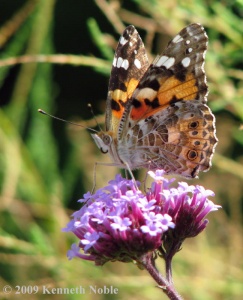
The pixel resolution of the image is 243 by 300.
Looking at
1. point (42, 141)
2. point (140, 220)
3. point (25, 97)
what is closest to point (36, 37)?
point (25, 97)

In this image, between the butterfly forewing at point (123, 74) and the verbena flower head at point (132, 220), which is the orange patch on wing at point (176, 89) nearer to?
the butterfly forewing at point (123, 74)

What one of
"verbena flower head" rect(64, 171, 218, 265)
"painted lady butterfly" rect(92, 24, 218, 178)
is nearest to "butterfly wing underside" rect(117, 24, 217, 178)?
"painted lady butterfly" rect(92, 24, 218, 178)

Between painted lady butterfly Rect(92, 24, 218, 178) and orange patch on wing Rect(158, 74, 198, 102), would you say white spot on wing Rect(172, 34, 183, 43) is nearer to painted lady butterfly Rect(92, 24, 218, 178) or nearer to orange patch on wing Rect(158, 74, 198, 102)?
painted lady butterfly Rect(92, 24, 218, 178)

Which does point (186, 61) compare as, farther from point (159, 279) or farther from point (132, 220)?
point (159, 279)

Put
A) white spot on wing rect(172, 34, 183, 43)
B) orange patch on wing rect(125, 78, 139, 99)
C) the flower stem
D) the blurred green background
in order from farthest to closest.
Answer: the blurred green background, orange patch on wing rect(125, 78, 139, 99), white spot on wing rect(172, 34, 183, 43), the flower stem

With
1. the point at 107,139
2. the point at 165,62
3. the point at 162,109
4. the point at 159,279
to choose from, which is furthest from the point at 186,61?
the point at 159,279

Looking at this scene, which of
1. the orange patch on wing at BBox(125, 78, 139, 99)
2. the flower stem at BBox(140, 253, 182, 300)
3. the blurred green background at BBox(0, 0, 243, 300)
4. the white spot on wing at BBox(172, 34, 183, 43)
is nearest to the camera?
the flower stem at BBox(140, 253, 182, 300)
